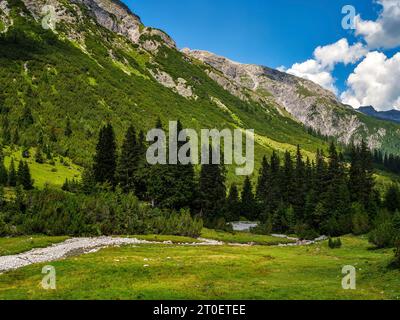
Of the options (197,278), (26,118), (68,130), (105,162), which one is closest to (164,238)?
(197,278)

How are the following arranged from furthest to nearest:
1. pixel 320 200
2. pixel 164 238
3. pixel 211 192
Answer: pixel 320 200, pixel 211 192, pixel 164 238

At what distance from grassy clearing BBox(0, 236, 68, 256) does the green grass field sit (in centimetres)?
791

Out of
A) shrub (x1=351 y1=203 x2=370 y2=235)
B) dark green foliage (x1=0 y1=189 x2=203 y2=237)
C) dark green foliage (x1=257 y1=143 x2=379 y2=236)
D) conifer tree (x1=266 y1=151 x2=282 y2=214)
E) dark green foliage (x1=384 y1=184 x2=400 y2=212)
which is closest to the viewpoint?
dark green foliage (x1=0 y1=189 x2=203 y2=237)

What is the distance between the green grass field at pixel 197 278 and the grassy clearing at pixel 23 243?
7915 millimetres

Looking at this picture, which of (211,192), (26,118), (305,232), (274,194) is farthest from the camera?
(26,118)

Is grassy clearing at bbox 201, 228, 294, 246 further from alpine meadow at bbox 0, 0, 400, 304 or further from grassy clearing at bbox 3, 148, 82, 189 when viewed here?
grassy clearing at bbox 3, 148, 82, 189

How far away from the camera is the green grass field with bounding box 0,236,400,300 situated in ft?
88.6

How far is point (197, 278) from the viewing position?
33656 millimetres

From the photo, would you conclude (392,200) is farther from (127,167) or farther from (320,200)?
(127,167)

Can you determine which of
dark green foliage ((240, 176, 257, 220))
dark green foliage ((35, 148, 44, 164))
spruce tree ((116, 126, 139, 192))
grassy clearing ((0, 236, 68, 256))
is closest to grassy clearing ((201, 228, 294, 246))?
spruce tree ((116, 126, 139, 192))

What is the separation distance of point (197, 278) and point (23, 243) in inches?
964
